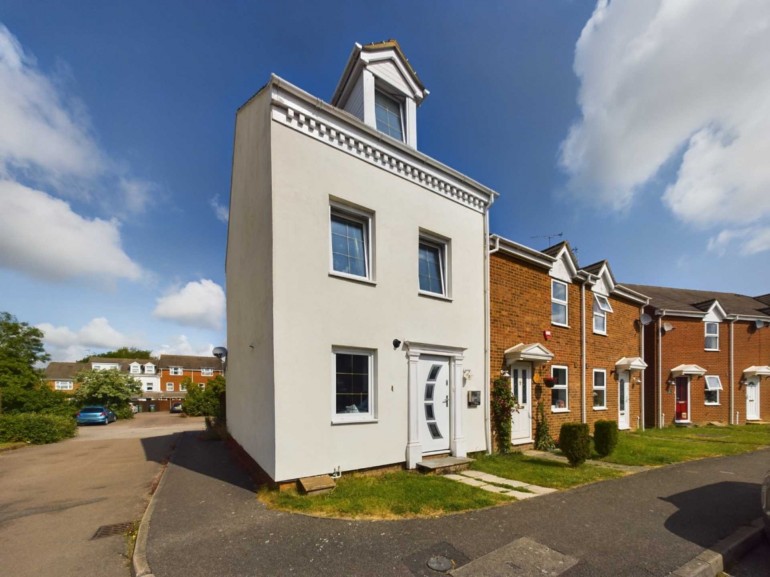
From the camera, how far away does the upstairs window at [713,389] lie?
1838 cm

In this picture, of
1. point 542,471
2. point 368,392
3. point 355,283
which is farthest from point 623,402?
point 355,283

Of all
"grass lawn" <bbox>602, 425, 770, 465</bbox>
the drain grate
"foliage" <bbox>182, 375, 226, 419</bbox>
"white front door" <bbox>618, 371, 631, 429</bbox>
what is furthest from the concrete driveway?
"foliage" <bbox>182, 375, 226, 419</bbox>

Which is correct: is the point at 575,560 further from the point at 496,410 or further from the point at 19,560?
the point at 19,560

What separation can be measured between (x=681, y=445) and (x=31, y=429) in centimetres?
2512

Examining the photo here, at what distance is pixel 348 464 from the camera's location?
6965mm

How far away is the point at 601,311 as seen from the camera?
1489 cm

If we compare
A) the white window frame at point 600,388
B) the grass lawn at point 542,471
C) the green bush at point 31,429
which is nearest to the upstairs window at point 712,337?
the white window frame at point 600,388

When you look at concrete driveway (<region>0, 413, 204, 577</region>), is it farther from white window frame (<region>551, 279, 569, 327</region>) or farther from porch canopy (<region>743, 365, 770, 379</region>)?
porch canopy (<region>743, 365, 770, 379</region>)

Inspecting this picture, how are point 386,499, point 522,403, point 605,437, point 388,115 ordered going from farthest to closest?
point 522,403, point 388,115, point 605,437, point 386,499

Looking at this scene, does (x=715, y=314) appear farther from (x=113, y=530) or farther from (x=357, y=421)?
(x=113, y=530)

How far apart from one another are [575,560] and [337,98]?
10.8 metres

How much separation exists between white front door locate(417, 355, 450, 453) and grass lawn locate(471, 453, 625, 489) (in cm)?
95

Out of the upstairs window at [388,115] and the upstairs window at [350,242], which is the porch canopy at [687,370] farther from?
the upstairs window at [350,242]

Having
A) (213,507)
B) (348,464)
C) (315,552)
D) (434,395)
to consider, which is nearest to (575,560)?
(315,552)
